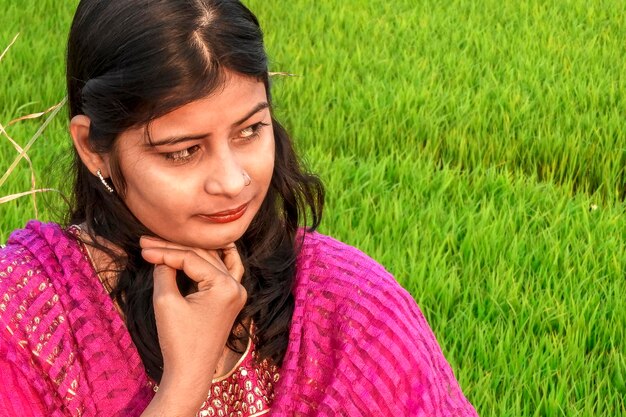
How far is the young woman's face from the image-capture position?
1903 millimetres

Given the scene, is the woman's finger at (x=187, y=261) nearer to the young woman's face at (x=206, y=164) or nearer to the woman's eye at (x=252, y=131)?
the young woman's face at (x=206, y=164)

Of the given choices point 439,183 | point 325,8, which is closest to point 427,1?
point 325,8

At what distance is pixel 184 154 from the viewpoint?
193 centimetres

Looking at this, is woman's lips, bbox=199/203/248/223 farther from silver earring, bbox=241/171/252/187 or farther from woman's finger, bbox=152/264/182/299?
woman's finger, bbox=152/264/182/299

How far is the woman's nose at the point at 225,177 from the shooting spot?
6.21 feet

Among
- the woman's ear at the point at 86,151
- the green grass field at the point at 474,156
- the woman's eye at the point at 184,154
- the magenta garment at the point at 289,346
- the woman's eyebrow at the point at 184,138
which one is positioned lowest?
the green grass field at the point at 474,156

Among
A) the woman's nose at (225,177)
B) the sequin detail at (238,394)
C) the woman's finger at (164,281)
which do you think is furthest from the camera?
the sequin detail at (238,394)

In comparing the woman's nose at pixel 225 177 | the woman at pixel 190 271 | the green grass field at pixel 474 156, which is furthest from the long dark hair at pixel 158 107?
the green grass field at pixel 474 156

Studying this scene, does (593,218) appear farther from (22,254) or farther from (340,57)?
(22,254)

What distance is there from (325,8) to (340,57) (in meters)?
0.90

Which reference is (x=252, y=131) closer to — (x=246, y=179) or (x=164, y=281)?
(x=246, y=179)

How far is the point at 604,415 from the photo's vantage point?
2971 millimetres

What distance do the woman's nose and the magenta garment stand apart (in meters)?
0.36

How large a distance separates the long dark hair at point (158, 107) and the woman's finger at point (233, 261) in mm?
73
